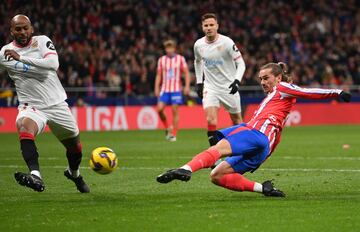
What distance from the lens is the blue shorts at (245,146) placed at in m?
8.30

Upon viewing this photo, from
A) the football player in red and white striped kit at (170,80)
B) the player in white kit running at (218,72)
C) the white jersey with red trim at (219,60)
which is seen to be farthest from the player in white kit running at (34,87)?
the football player in red and white striped kit at (170,80)

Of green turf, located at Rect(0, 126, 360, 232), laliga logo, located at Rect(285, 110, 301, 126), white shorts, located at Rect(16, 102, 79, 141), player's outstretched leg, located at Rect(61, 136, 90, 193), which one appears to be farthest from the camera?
laliga logo, located at Rect(285, 110, 301, 126)

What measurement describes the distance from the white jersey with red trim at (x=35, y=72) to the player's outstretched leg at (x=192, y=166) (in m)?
2.05

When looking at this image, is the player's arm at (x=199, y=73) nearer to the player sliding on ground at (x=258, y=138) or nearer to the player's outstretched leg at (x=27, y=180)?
the player sliding on ground at (x=258, y=138)

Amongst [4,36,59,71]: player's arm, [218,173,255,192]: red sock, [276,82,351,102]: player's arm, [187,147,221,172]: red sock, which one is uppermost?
[4,36,59,71]: player's arm

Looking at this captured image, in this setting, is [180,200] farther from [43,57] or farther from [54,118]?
[43,57]

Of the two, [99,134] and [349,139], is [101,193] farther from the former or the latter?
[99,134]

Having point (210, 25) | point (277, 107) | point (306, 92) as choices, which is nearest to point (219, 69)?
point (210, 25)

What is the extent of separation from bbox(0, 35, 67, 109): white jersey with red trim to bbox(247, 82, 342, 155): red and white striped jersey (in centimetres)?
238

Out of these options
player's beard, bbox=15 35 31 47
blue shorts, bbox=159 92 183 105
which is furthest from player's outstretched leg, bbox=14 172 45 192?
blue shorts, bbox=159 92 183 105

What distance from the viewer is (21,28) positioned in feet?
29.4

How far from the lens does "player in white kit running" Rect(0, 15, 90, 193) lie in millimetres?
8867

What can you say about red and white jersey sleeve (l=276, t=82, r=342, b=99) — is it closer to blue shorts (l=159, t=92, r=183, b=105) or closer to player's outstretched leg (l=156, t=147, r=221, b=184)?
player's outstretched leg (l=156, t=147, r=221, b=184)

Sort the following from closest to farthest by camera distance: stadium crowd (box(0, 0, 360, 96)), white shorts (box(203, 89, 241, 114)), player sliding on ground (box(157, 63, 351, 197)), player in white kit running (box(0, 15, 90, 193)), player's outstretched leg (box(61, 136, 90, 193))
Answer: player sliding on ground (box(157, 63, 351, 197)) < player in white kit running (box(0, 15, 90, 193)) < player's outstretched leg (box(61, 136, 90, 193)) < white shorts (box(203, 89, 241, 114)) < stadium crowd (box(0, 0, 360, 96))
